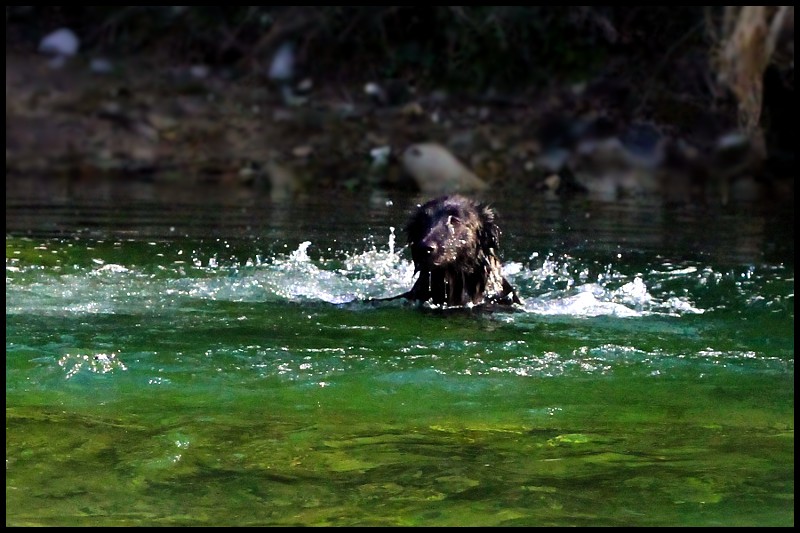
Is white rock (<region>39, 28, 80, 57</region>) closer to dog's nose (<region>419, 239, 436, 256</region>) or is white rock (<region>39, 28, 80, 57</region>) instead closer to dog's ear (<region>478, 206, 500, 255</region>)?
dog's ear (<region>478, 206, 500, 255</region>)

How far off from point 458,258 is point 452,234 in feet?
0.63

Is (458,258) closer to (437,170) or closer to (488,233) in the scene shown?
(488,233)

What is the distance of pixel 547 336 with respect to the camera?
8.16 metres

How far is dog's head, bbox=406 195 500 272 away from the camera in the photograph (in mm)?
9117

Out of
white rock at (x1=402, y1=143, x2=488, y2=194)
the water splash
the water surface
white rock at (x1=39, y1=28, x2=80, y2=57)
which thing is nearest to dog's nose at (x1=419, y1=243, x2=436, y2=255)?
the water surface

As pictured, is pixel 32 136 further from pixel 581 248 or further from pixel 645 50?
pixel 581 248

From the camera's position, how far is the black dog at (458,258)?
9.24m

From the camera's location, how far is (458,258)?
30.4 ft

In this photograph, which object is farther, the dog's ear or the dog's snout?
the dog's ear

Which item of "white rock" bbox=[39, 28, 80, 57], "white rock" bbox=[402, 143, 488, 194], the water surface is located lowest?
the water surface

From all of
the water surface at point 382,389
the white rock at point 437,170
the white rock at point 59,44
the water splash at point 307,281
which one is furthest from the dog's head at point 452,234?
the white rock at point 59,44

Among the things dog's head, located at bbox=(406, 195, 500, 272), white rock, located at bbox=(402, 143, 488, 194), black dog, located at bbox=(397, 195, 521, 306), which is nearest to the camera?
dog's head, located at bbox=(406, 195, 500, 272)

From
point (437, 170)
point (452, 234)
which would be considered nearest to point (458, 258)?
point (452, 234)

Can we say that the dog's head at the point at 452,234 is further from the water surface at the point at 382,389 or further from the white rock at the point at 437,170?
the white rock at the point at 437,170
